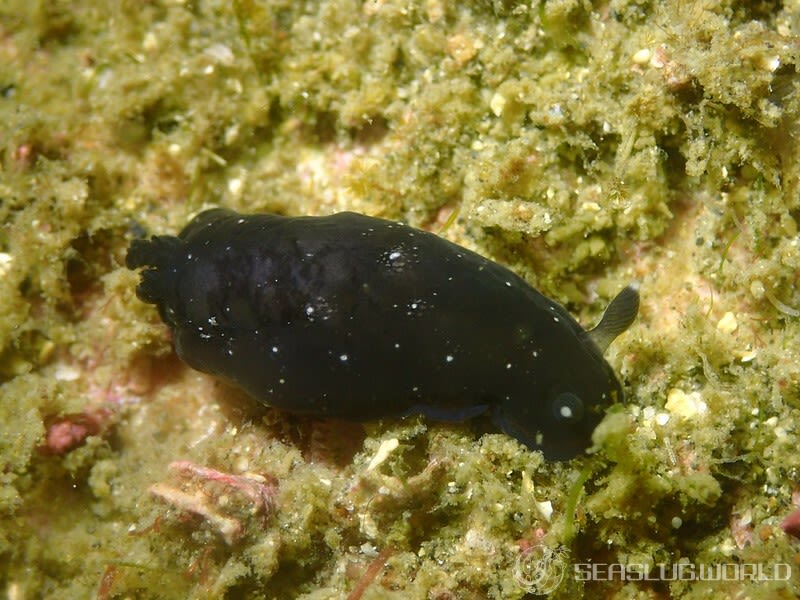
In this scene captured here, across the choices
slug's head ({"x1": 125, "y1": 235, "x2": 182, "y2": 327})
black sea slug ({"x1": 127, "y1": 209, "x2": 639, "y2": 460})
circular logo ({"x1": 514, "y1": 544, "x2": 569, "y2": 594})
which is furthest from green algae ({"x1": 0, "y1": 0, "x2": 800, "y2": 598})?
slug's head ({"x1": 125, "y1": 235, "x2": 182, "y2": 327})

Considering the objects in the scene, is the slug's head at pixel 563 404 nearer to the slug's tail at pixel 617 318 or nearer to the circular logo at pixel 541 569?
the slug's tail at pixel 617 318

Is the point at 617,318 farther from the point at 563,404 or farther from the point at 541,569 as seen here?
the point at 541,569

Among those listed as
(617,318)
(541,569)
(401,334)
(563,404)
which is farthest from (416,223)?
(541,569)

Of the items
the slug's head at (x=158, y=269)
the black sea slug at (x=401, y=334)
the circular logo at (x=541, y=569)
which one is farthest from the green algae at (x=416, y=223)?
the slug's head at (x=158, y=269)

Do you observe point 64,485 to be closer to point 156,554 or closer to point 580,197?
point 156,554

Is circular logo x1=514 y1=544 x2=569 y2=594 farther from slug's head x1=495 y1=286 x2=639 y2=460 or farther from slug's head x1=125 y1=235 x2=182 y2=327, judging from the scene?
slug's head x1=125 y1=235 x2=182 y2=327
